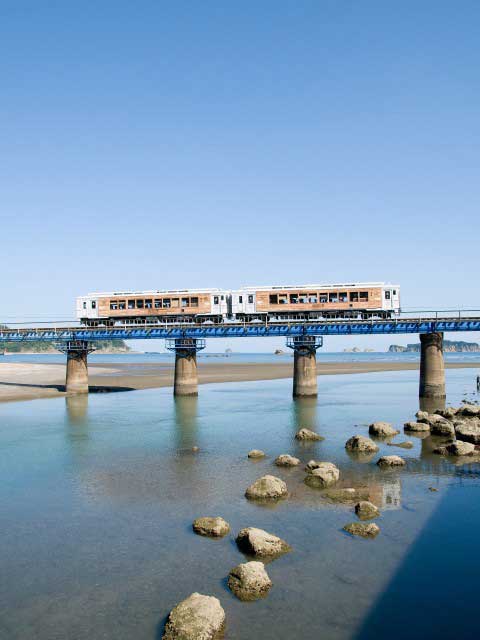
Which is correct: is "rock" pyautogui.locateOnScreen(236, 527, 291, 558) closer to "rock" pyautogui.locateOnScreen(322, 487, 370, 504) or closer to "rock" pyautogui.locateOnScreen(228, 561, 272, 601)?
"rock" pyautogui.locateOnScreen(228, 561, 272, 601)

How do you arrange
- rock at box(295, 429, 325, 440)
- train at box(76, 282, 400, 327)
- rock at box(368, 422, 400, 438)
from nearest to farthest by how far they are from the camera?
1. rock at box(295, 429, 325, 440)
2. rock at box(368, 422, 400, 438)
3. train at box(76, 282, 400, 327)

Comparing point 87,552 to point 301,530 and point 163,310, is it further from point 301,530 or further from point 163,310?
point 163,310

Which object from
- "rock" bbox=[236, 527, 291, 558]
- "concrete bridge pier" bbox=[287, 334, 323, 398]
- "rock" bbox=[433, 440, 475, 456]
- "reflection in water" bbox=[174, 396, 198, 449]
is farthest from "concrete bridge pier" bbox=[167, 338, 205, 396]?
"rock" bbox=[236, 527, 291, 558]

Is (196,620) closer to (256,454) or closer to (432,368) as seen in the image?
(256,454)

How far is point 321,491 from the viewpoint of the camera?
2086 centimetres

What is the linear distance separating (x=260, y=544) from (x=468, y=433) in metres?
20.4

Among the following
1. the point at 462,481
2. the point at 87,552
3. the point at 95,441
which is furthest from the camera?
the point at 95,441

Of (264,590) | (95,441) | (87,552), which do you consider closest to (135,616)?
(264,590)

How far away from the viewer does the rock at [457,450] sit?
89.6 feet

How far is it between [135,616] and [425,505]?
11.9 m

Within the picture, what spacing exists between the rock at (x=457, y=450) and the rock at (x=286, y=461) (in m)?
8.33

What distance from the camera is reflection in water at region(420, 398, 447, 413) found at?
4594 cm

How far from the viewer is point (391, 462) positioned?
81.9ft

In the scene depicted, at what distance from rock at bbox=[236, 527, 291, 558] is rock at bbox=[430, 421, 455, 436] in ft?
67.9
